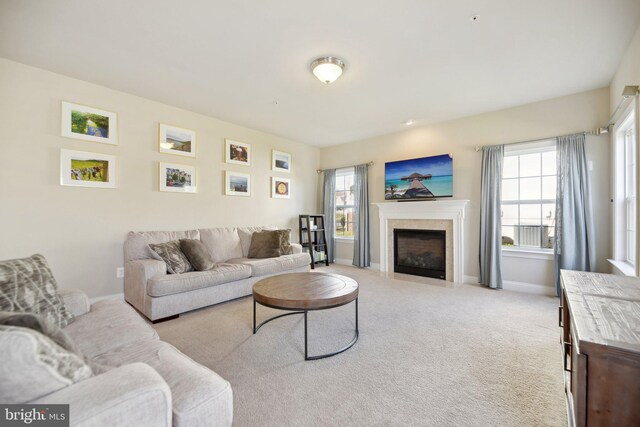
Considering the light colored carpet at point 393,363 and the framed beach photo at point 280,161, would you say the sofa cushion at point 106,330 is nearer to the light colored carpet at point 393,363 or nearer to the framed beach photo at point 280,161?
the light colored carpet at point 393,363

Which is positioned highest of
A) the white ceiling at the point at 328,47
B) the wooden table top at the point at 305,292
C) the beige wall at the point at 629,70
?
the white ceiling at the point at 328,47

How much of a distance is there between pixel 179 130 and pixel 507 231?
5059mm

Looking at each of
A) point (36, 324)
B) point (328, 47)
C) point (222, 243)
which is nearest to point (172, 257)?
point (222, 243)

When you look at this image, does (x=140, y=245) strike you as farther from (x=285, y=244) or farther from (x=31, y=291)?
(x=285, y=244)

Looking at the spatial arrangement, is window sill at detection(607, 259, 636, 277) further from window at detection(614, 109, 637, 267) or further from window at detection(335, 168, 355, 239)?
window at detection(335, 168, 355, 239)

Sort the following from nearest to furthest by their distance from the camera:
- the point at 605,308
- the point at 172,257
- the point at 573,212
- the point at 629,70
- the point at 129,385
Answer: the point at 129,385, the point at 605,308, the point at 629,70, the point at 172,257, the point at 573,212

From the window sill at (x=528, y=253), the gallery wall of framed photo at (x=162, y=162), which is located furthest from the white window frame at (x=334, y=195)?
the window sill at (x=528, y=253)

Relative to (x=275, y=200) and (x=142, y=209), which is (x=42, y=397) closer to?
(x=142, y=209)

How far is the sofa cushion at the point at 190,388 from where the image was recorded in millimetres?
955

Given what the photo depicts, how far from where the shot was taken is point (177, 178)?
3.94 metres

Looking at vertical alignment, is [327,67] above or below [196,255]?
above

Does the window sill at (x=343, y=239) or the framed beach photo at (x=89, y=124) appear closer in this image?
the framed beach photo at (x=89, y=124)

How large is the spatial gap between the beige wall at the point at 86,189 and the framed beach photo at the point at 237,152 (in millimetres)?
136

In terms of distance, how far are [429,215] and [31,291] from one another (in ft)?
15.3
